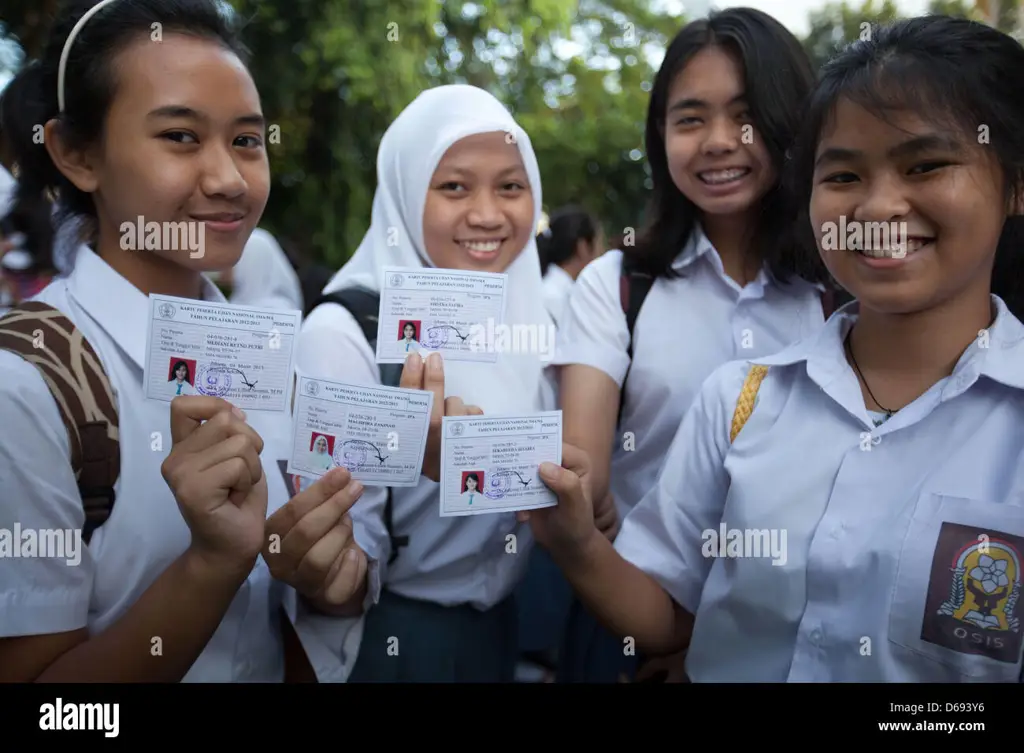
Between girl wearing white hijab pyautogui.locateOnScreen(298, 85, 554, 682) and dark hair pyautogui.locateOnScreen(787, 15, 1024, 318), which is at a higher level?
dark hair pyautogui.locateOnScreen(787, 15, 1024, 318)

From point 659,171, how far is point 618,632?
1061 mm

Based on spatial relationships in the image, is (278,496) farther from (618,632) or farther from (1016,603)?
(1016,603)

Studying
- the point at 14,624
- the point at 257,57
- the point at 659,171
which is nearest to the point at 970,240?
the point at 659,171

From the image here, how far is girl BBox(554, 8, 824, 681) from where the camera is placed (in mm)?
1915

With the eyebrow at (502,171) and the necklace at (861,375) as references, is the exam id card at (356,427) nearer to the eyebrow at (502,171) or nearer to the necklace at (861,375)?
the eyebrow at (502,171)

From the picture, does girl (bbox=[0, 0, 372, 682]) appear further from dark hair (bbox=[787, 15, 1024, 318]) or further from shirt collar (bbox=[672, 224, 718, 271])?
dark hair (bbox=[787, 15, 1024, 318])

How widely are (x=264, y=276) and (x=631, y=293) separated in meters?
1.11

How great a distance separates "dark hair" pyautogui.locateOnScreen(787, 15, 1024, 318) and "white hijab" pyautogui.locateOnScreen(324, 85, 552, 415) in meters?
0.68

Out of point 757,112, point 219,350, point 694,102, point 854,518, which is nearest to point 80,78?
point 219,350

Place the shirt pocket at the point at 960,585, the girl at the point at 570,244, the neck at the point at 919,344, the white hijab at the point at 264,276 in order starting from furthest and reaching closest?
the girl at the point at 570,244 → the white hijab at the point at 264,276 → the neck at the point at 919,344 → the shirt pocket at the point at 960,585

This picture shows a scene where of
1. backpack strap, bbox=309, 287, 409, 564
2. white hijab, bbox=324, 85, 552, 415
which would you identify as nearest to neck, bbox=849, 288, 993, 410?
white hijab, bbox=324, 85, 552, 415

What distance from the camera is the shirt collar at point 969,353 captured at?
4.88ft

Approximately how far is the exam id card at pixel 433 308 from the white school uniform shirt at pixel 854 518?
1.45 ft

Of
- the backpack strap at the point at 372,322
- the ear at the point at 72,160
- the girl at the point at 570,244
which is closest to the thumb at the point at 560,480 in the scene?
the backpack strap at the point at 372,322
